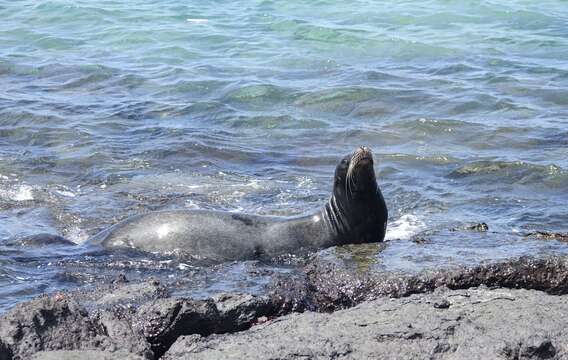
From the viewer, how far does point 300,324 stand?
187 inches

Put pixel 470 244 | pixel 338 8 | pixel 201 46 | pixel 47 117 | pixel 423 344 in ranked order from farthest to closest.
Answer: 1. pixel 338 8
2. pixel 201 46
3. pixel 47 117
4. pixel 470 244
5. pixel 423 344

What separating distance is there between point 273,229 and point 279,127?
17.0ft

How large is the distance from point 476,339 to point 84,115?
9863 millimetres

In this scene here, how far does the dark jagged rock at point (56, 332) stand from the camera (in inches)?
177

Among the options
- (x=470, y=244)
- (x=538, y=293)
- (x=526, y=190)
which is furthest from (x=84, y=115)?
(x=538, y=293)

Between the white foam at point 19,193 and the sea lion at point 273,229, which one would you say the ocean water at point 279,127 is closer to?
the white foam at point 19,193

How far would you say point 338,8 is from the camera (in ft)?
74.6

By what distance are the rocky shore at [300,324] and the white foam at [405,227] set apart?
254cm

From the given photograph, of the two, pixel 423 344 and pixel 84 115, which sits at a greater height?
pixel 423 344

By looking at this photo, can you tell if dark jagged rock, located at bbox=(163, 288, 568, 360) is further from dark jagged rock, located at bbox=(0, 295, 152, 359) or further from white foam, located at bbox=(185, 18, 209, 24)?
white foam, located at bbox=(185, 18, 209, 24)

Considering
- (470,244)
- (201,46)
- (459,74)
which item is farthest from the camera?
(201,46)

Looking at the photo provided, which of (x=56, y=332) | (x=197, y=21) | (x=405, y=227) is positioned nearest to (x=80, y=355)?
(x=56, y=332)

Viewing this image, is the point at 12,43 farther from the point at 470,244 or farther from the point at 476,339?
the point at 476,339

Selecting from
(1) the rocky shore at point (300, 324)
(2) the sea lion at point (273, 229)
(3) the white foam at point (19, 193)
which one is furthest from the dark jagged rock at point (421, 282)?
(3) the white foam at point (19, 193)
